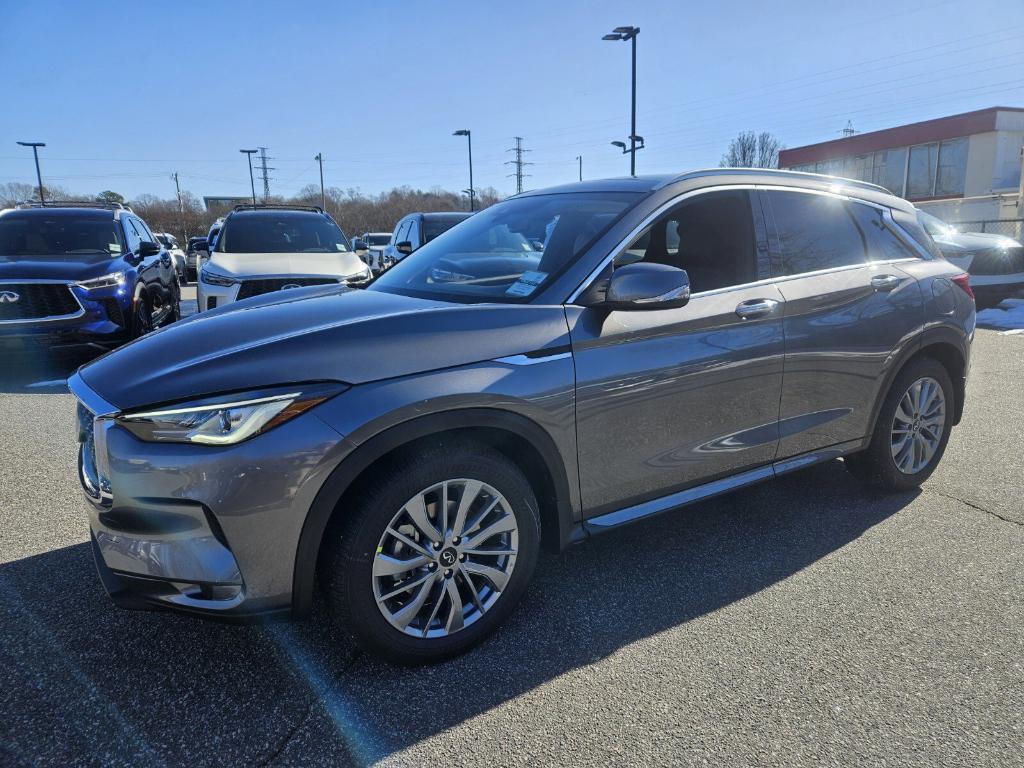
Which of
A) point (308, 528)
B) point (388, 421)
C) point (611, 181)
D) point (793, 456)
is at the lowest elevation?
point (793, 456)

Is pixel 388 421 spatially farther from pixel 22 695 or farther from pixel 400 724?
pixel 22 695

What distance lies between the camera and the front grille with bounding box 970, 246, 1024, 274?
1198 centimetres

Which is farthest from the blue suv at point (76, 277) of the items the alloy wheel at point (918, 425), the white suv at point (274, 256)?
the alloy wheel at point (918, 425)

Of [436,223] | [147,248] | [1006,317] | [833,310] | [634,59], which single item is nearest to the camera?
[833,310]

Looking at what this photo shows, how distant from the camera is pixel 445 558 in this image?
2.51 m

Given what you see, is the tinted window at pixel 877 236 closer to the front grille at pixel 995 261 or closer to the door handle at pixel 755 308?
the door handle at pixel 755 308

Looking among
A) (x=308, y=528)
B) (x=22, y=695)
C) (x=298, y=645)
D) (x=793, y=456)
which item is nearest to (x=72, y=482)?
(x=22, y=695)

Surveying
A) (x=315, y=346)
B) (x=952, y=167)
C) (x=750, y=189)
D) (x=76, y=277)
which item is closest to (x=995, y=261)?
(x=750, y=189)

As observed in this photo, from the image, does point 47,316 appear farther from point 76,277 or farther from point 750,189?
point 750,189

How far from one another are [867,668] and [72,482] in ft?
14.3

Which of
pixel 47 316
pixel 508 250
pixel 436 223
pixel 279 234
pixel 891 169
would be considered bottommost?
pixel 47 316

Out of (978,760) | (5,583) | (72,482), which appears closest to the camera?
(978,760)

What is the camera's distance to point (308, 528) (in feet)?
7.30

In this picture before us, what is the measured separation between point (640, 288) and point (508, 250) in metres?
0.97
